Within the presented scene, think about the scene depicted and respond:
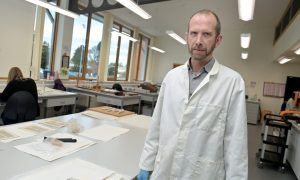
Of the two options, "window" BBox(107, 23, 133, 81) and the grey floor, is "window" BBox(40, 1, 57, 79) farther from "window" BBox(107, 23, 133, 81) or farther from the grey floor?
the grey floor

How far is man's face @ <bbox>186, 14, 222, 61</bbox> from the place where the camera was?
3.76 feet

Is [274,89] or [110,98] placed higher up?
[274,89]

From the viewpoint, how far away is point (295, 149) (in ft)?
11.7

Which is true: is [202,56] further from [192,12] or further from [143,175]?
[192,12]

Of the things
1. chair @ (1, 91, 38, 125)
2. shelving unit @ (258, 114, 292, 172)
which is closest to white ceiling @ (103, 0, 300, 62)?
shelving unit @ (258, 114, 292, 172)

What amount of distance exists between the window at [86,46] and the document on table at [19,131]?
4.37 m

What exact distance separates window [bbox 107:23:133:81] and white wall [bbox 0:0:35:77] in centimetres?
314

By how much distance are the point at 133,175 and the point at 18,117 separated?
7.14 feet

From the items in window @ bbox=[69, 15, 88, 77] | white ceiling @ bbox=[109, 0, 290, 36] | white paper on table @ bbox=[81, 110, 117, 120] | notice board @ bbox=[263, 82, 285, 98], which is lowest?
white paper on table @ bbox=[81, 110, 117, 120]

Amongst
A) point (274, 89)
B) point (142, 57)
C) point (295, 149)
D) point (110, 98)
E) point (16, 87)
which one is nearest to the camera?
point (16, 87)

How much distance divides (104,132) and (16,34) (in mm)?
3455

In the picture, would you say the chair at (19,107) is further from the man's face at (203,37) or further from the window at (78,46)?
the window at (78,46)

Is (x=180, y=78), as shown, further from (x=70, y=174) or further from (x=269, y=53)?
(x=269, y=53)

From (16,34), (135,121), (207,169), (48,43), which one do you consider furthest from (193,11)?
(207,169)
